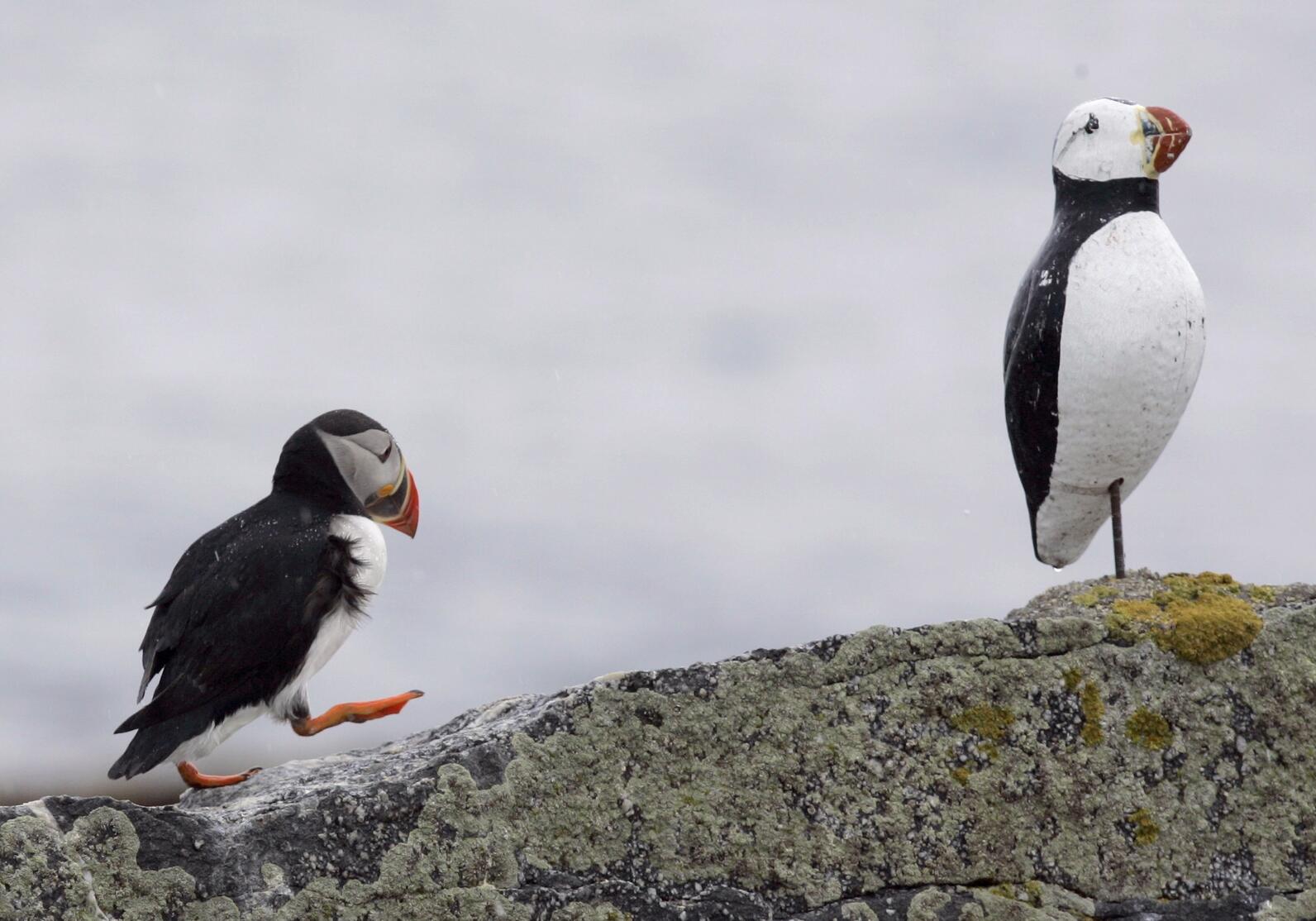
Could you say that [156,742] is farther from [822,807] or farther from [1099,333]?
[1099,333]

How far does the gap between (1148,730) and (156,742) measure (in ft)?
9.74

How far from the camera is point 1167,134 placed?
5430 mm

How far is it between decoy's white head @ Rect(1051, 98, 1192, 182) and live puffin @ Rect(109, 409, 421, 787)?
9.81ft

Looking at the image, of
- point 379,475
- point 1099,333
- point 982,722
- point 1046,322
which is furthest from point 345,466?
point 1099,333

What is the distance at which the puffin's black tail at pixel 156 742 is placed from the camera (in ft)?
13.7

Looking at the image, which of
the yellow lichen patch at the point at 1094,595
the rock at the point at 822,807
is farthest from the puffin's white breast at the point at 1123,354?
the rock at the point at 822,807

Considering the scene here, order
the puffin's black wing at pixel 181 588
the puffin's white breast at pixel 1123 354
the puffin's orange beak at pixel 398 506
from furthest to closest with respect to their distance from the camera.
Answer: the puffin's white breast at pixel 1123 354, the puffin's orange beak at pixel 398 506, the puffin's black wing at pixel 181 588

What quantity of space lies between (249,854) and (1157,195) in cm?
421

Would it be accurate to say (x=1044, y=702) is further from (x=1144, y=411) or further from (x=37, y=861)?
(x=37, y=861)

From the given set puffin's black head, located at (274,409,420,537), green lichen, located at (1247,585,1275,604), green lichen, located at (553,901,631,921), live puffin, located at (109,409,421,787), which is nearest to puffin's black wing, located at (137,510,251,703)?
live puffin, located at (109,409,421,787)

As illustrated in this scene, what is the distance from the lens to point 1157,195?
219 inches

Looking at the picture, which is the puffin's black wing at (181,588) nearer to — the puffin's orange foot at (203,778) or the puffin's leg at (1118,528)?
the puffin's orange foot at (203,778)

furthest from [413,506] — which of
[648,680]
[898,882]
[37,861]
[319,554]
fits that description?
[898,882]

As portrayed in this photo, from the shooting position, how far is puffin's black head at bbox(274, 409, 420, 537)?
4.88 meters
